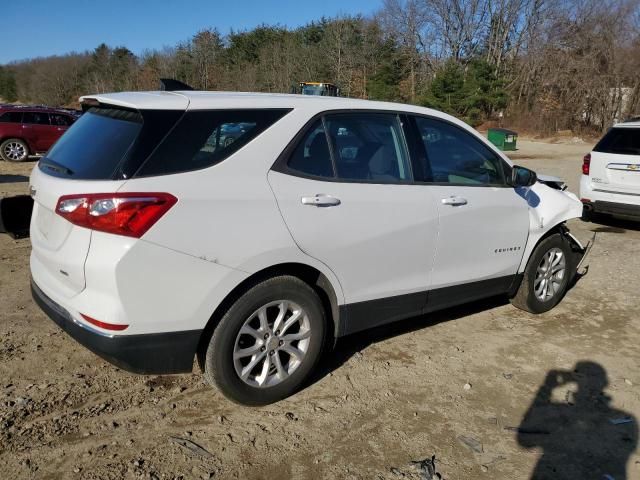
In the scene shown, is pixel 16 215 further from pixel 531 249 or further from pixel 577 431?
pixel 531 249

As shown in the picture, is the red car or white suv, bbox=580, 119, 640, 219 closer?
white suv, bbox=580, 119, 640, 219

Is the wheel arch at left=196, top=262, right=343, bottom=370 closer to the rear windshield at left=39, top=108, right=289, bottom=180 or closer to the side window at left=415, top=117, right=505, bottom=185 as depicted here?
the rear windshield at left=39, top=108, right=289, bottom=180

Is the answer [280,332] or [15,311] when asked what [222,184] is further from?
[15,311]

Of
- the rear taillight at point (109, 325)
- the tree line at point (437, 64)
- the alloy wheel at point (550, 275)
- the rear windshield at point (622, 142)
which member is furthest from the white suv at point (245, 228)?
the tree line at point (437, 64)

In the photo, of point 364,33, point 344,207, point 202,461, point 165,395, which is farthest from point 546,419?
point 364,33

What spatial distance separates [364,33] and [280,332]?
1922 inches

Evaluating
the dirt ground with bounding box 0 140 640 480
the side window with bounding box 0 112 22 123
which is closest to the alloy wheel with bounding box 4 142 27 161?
the side window with bounding box 0 112 22 123

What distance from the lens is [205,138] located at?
289cm

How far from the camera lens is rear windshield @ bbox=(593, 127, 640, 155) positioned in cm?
771

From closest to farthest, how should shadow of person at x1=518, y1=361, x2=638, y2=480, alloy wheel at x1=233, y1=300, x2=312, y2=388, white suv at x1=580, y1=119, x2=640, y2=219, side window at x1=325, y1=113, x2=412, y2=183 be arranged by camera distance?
shadow of person at x1=518, y1=361, x2=638, y2=480 → alloy wheel at x1=233, y1=300, x2=312, y2=388 → side window at x1=325, y1=113, x2=412, y2=183 → white suv at x1=580, y1=119, x2=640, y2=219

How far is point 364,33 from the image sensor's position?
4806cm

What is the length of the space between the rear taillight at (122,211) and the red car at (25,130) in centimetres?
1556

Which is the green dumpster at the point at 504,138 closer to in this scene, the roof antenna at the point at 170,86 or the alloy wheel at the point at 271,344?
the roof antenna at the point at 170,86

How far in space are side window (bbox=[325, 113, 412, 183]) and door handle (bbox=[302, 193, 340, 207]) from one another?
0.19 meters
